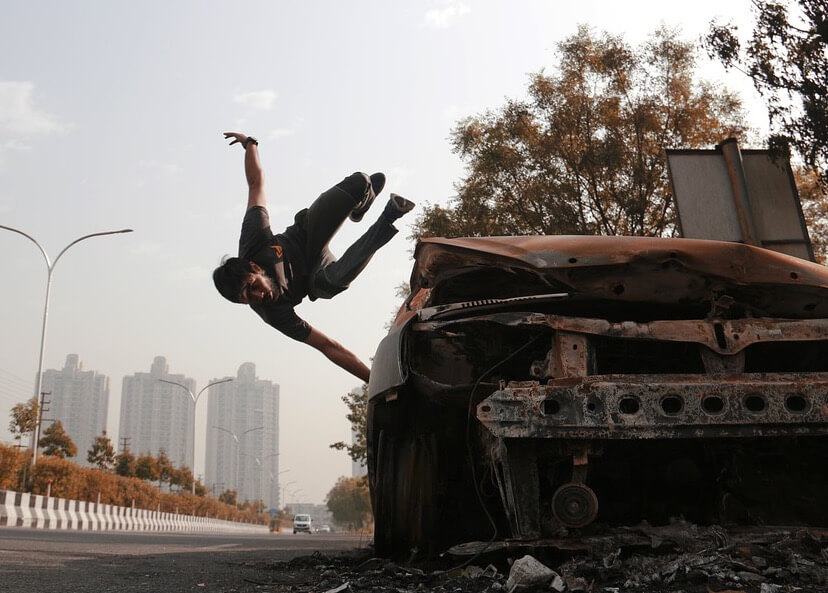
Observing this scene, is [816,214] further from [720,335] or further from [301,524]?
[301,524]

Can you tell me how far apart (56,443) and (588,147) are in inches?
1543

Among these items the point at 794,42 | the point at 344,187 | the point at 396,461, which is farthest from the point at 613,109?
the point at 396,461

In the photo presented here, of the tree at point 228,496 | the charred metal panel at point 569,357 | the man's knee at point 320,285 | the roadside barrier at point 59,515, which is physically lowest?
the charred metal panel at point 569,357

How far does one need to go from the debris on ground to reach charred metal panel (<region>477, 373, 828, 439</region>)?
39cm

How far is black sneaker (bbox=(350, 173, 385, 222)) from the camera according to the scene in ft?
24.6

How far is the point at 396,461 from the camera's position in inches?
160

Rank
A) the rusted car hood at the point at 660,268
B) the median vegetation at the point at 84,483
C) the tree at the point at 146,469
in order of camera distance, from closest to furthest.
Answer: the rusted car hood at the point at 660,268 < the median vegetation at the point at 84,483 < the tree at the point at 146,469

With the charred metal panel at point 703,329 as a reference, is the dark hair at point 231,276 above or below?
above

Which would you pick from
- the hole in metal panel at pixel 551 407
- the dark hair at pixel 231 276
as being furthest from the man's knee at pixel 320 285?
the hole in metal panel at pixel 551 407

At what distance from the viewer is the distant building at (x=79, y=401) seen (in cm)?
14638

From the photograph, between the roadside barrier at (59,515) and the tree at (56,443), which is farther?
the tree at (56,443)

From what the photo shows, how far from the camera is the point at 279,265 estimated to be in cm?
689

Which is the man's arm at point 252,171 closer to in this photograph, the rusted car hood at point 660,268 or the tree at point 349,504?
the rusted car hood at point 660,268

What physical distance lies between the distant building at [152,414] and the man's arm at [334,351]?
165789 mm
